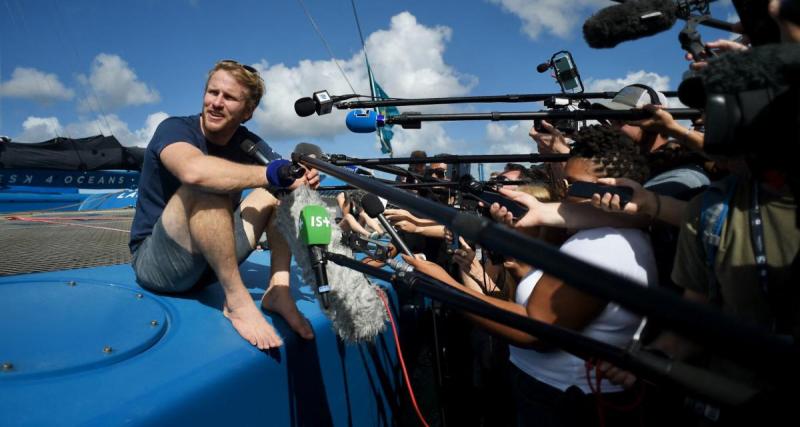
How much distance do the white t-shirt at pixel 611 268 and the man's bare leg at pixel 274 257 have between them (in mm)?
1026

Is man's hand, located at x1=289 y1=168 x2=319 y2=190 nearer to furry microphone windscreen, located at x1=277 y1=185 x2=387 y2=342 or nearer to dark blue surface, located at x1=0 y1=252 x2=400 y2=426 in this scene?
furry microphone windscreen, located at x1=277 y1=185 x2=387 y2=342

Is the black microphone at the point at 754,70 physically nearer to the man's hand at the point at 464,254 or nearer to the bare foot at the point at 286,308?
the bare foot at the point at 286,308

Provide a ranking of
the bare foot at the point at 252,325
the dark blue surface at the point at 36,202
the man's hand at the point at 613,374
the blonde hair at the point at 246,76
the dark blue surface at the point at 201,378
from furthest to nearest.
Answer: the dark blue surface at the point at 36,202 < the blonde hair at the point at 246,76 < the bare foot at the point at 252,325 < the man's hand at the point at 613,374 < the dark blue surface at the point at 201,378

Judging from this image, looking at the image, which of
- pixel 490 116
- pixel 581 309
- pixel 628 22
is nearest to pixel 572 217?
pixel 581 309

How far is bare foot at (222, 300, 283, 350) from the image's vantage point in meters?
1.60

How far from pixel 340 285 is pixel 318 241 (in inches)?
12.8

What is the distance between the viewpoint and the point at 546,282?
1.29m

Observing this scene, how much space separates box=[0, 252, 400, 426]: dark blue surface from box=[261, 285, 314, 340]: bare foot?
0.03 m

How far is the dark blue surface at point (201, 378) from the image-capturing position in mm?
1105

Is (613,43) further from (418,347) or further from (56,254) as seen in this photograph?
(56,254)

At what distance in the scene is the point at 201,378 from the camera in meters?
1.31

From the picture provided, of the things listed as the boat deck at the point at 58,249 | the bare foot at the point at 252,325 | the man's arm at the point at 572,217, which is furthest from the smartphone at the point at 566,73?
the boat deck at the point at 58,249

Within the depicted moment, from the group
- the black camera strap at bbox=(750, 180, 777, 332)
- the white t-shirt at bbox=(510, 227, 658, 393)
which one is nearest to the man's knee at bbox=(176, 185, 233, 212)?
the white t-shirt at bbox=(510, 227, 658, 393)

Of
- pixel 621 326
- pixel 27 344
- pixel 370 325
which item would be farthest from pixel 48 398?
pixel 621 326
